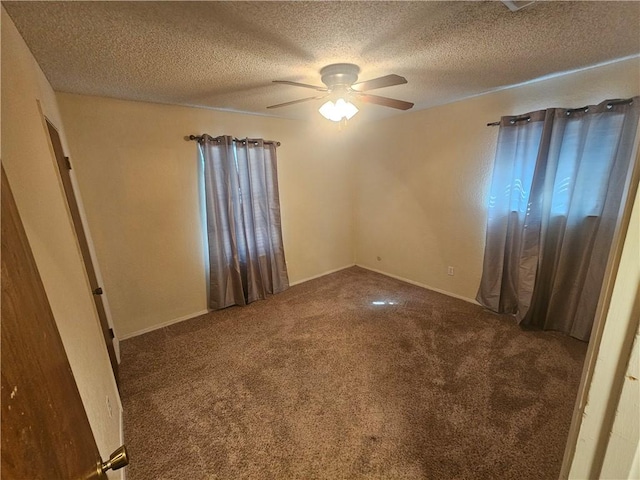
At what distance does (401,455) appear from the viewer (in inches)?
59.6

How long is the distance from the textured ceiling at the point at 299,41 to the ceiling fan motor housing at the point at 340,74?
0.06 meters

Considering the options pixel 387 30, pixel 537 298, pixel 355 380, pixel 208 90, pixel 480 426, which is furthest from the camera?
pixel 537 298

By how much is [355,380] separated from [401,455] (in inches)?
23.4

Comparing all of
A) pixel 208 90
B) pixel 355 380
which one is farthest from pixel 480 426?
pixel 208 90

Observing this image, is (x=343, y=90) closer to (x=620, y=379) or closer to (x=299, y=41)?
(x=299, y=41)

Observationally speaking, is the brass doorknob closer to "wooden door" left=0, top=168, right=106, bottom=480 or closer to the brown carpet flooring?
"wooden door" left=0, top=168, right=106, bottom=480

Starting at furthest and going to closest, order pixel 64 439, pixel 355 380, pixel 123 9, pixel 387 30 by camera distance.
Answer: pixel 355 380 → pixel 387 30 → pixel 123 9 → pixel 64 439

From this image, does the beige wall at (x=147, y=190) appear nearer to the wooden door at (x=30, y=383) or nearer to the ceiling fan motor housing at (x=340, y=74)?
the ceiling fan motor housing at (x=340, y=74)

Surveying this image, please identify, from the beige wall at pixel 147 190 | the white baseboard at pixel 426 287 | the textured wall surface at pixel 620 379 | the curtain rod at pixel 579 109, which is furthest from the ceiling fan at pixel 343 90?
the white baseboard at pixel 426 287

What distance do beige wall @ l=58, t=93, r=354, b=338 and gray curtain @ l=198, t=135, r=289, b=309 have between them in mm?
157

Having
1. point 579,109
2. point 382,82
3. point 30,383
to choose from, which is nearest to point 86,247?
point 30,383

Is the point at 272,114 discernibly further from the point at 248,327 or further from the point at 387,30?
the point at 248,327

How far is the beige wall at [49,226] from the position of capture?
0.94 metres

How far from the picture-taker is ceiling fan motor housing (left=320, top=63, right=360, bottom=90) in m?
1.91
